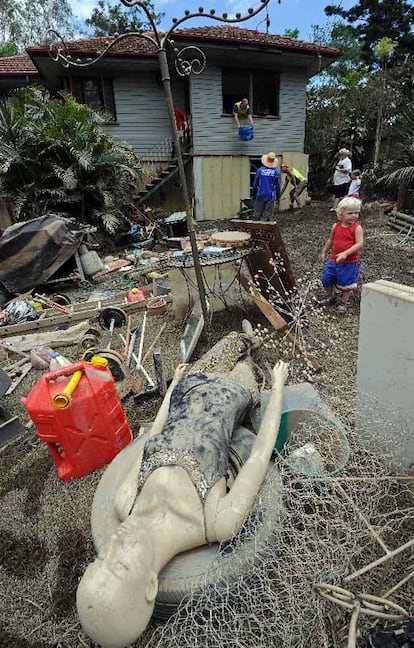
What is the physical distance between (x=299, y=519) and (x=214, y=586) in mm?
521

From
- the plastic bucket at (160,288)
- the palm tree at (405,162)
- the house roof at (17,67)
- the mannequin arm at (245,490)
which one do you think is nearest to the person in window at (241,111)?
the palm tree at (405,162)

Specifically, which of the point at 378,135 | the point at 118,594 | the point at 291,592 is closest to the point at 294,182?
the point at 378,135

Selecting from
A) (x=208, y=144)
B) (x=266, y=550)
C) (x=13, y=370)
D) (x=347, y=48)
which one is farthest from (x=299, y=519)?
(x=347, y=48)

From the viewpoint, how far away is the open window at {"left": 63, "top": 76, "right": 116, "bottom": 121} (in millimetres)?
12297

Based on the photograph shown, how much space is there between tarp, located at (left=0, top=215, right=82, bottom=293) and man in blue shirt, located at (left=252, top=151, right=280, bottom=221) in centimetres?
432

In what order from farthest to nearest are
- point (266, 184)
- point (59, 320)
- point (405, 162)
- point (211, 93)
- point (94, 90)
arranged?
point (94, 90) < point (211, 93) < point (405, 162) < point (266, 184) < point (59, 320)

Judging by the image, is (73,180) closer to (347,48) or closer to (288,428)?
(288,428)

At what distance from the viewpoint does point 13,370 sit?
4129 mm

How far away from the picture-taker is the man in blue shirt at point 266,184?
8047 millimetres

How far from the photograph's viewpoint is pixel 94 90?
492 inches

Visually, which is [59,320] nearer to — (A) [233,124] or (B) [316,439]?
(B) [316,439]

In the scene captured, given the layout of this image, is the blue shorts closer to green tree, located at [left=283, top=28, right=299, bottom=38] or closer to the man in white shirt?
the man in white shirt

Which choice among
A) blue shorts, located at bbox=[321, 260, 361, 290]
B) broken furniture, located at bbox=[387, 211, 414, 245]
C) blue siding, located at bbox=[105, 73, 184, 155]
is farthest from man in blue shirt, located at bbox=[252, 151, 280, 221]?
blue siding, located at bbox=[105, 73, 184, 155]

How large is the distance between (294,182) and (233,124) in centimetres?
296
